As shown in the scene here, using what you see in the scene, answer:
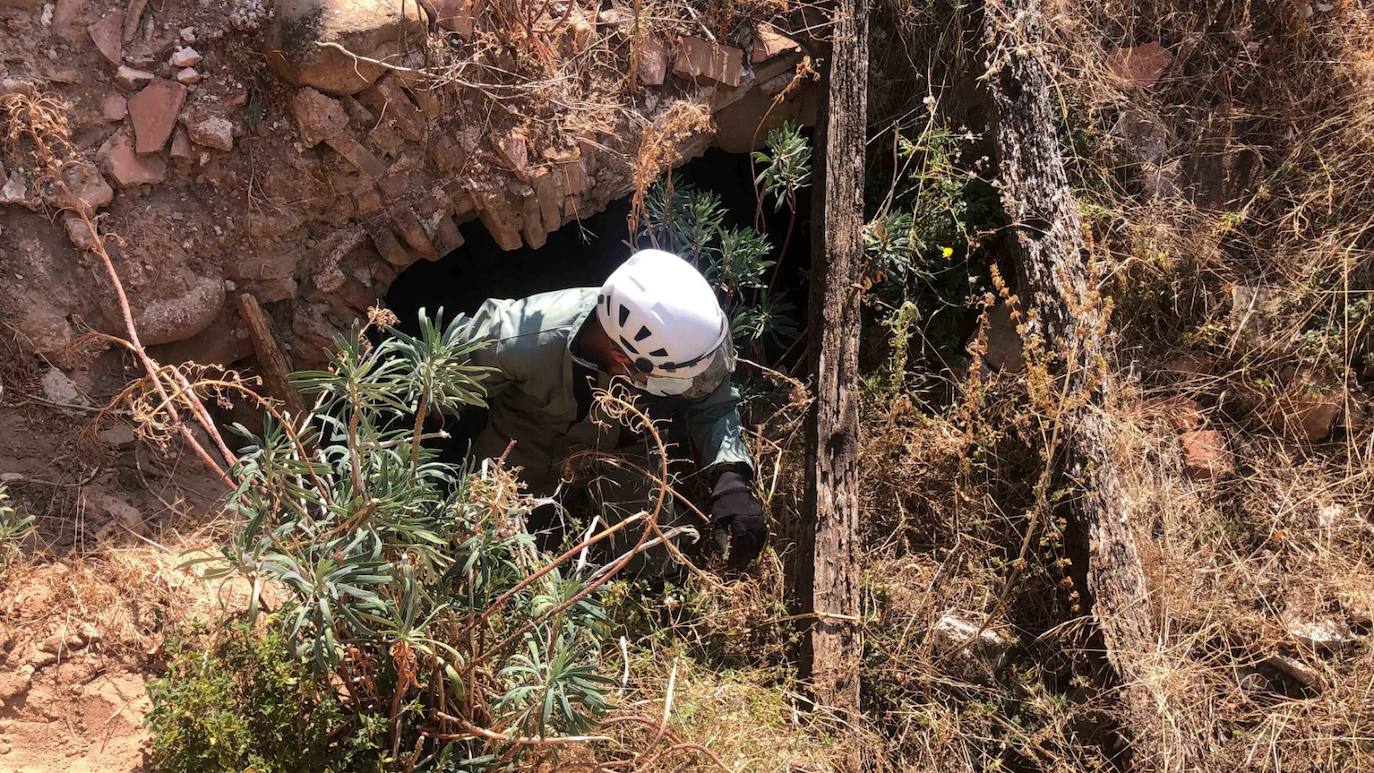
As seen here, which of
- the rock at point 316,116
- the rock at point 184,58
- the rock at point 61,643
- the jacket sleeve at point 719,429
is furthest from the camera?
the jacket sleeve at point 719,429

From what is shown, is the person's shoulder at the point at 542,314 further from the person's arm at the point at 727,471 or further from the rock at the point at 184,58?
the rock at the point at 184,58

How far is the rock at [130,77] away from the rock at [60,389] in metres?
0.96

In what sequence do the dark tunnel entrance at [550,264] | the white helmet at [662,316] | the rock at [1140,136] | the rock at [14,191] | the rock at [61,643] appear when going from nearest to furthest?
the rock at [61,643] < the rock at [14,191] < the white helmet at [662,316] < the rock at [1140,136] < the dark tunnel entrance at [550,264]

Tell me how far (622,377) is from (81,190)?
1.83 m

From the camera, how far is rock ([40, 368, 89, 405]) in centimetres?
309

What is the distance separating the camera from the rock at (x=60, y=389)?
3094 mm

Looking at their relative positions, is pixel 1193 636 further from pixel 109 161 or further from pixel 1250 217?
pixel 109 161

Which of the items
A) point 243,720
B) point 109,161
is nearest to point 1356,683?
point 243,720

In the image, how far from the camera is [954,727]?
10.7ft

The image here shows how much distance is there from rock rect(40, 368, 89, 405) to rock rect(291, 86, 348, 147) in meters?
1.10

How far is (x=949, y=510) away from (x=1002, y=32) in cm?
194

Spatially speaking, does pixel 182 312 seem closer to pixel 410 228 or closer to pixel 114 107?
pixel 114 107

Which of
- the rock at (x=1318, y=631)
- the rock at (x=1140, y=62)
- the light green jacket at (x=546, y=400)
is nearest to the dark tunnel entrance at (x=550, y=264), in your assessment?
the light green jacket at (x=546, y=400)

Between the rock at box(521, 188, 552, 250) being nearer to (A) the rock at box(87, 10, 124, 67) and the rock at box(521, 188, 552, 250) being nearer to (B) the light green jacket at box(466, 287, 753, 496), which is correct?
(B) the light green jacket at box(466, 287, 753, 496)
